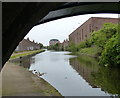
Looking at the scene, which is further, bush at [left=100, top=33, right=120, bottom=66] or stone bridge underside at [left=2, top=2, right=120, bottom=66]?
bush at [left=100, top=33, right=120, bottom=66]

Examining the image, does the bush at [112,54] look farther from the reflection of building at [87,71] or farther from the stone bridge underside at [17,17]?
the stone bridge underside at [17,17]

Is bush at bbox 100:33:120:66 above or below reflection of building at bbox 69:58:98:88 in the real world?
above

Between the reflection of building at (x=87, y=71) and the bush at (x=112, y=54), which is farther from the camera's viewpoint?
the bush at (x=112, y=54)

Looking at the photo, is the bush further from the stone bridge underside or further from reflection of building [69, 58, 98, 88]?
the stone bridge underside

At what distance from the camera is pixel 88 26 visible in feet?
190

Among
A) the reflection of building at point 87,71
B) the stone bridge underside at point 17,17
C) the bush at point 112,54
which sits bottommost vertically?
the reflection of building at point 87,71

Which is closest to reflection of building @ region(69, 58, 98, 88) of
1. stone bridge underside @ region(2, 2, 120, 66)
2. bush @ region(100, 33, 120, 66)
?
bush @ region(100, 33, 120, 66)

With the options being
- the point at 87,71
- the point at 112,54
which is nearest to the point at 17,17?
the point at 87,71

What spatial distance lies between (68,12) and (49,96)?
189 inches

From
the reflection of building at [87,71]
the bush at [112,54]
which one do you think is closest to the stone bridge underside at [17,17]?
the reflection of building at [87,71]

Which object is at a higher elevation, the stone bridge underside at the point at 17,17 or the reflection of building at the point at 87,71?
the stone bridge underside at the point at 17,17

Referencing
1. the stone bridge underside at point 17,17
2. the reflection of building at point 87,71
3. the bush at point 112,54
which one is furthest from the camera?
the bush at point 112,54

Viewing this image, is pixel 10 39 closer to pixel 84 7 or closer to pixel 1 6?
pixel 1 6

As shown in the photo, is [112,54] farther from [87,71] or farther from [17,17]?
[17,17]
